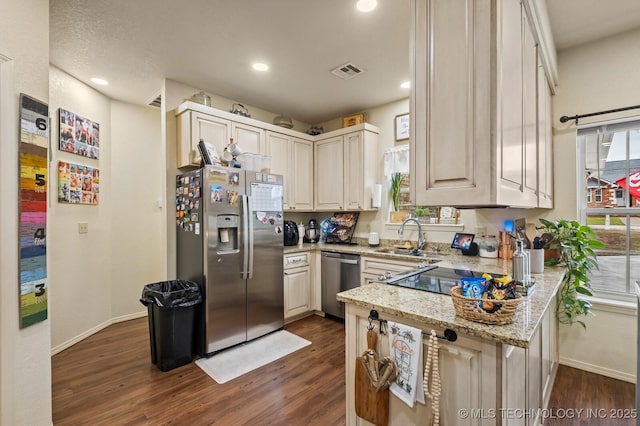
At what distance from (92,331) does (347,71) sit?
3.91m

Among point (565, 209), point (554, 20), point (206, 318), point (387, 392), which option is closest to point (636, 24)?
point (554, 20)

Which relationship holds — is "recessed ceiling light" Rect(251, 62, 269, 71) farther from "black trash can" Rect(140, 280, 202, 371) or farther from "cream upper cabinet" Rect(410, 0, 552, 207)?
"black trash can" Rect(140, 280, 202, 371)

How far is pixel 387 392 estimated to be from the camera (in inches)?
50.9

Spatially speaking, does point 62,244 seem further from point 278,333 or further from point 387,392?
point 387,392

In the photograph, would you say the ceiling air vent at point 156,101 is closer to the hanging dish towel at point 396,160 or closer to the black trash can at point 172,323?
the black trash can at point 172,323

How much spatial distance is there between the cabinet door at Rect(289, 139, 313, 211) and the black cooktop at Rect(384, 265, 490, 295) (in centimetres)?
227

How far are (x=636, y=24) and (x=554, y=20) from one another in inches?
26.5

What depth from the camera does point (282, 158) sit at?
383cm

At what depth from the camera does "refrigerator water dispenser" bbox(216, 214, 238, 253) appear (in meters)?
2.75

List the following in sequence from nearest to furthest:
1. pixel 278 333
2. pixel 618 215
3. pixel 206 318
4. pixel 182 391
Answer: pixel 182 391 → pixel 618 215 → pixel 206 318 → pixel 278 333

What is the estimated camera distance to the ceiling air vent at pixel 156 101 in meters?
3.46

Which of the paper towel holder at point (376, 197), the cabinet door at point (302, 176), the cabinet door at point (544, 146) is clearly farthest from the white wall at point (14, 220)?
the paper towel holder at point (376, 197)

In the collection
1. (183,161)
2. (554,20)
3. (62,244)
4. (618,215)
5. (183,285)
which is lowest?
(183,285)

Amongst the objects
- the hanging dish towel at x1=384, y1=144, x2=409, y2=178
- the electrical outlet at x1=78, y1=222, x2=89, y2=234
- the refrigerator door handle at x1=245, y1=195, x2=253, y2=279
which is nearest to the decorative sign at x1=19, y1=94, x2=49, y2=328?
the refrigerator door handle at x1=245, y1=195, x2=253, y2=279
